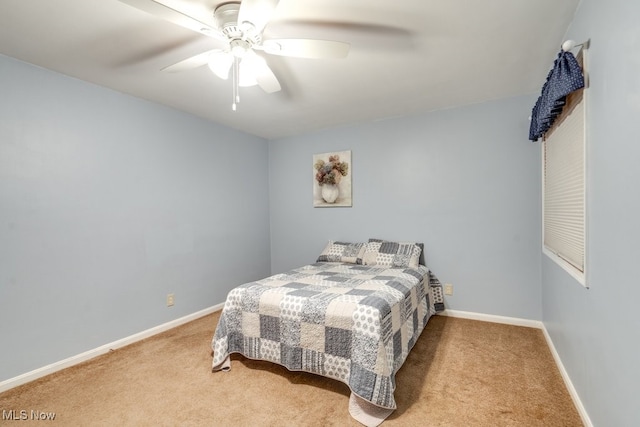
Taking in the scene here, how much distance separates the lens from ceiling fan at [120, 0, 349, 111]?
1.39 m

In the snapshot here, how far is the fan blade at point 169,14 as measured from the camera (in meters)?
1.32

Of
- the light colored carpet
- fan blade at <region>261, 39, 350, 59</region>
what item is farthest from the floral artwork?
fan blade at <region>261, 39, 350, 59</region>

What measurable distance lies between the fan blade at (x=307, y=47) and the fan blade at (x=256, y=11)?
13 centimetres

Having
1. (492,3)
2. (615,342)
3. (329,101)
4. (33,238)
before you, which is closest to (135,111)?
(33,238)

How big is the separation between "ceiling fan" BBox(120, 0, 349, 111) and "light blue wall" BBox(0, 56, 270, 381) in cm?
119

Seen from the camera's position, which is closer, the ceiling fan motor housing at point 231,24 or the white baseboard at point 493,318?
the ceiling fan motor housing at point 231,24

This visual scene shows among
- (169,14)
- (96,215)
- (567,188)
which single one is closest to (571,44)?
(567,188)

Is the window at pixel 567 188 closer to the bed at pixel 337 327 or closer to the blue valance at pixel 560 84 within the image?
the blue valance at pixel 560 84

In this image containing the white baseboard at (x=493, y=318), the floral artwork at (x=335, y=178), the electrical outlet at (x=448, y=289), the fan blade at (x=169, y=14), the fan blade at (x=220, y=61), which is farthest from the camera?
the floral artwork at (x=335, y=178)

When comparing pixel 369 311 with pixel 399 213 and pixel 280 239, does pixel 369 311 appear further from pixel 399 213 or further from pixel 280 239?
pixel 280 239

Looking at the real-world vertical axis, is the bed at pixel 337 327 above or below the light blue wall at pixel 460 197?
below

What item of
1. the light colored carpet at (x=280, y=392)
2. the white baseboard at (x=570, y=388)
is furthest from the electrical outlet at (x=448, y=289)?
the white baseboard at (x=570, y=388)

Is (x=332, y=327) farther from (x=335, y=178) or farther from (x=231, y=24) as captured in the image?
(x=335, y=178)

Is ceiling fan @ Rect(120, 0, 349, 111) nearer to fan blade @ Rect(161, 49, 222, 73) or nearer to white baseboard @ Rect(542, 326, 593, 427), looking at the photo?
fan blade @ Rect(161, 49, 222, 73)
